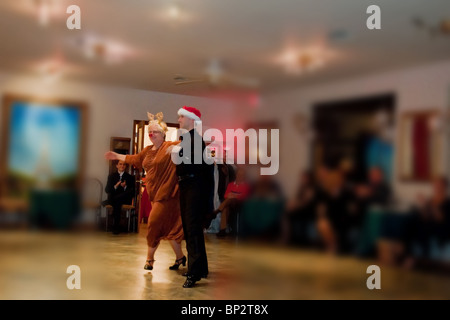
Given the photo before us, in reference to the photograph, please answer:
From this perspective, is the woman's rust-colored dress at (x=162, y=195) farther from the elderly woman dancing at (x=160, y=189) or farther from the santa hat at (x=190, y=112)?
the santa hat at (x=190, y=112)

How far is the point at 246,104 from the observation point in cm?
218

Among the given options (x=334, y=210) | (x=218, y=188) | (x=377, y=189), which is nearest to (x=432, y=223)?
(x=377, y=189)

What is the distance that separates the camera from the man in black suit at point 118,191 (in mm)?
2244

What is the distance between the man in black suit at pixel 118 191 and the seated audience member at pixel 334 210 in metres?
0.91

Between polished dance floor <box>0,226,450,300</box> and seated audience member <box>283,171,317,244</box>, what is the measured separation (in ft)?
0.25

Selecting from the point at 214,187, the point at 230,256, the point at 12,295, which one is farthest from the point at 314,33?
the point at 12,295

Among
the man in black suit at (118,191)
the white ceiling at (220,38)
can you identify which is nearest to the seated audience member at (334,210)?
the white ceiling at (220,38)

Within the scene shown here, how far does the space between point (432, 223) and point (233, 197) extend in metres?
0.87

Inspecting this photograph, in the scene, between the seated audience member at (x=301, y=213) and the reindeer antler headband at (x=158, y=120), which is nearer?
Answer: the seated audience member at (x=301, y=213)

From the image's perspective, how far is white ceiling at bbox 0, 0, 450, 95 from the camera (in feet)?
6.55

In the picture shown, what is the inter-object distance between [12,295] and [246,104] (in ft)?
4.52

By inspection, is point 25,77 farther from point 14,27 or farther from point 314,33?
point 314,33

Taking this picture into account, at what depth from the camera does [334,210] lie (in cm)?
205

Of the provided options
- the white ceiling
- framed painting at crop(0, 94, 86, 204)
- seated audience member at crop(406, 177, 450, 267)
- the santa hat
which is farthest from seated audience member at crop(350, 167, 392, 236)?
framed painting at crop(0, 94, 86, 204)
